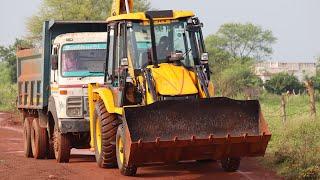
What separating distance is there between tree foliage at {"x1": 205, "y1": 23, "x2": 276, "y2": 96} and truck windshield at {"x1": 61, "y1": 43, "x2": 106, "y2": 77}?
44.0 m

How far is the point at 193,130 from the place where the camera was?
998cm

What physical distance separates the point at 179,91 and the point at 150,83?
1.55 feet

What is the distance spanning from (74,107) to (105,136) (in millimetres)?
2245

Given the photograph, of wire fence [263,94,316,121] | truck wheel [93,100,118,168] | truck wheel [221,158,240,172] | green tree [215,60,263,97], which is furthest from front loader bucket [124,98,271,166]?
green tree [215,60,263,97]

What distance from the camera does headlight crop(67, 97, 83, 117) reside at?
13.2 m

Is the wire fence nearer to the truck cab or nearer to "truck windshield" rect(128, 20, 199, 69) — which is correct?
the truck cab

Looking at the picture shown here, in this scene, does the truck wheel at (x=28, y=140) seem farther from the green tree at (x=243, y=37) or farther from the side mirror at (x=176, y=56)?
the green tree at (x=243, y=37)

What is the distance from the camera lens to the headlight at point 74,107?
1324cm

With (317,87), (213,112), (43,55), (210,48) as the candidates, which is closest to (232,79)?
(317,87)

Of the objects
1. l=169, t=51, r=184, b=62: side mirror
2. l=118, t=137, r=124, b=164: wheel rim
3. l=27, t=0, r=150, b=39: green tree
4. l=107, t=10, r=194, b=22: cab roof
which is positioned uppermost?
l=27, t=0, r=150, b=39: green tree

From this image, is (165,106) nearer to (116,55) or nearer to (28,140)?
(116,55)

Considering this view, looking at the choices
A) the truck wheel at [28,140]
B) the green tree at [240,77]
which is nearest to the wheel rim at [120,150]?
the truck wheel at [28,140]

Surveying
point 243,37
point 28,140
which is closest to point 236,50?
point 243,37

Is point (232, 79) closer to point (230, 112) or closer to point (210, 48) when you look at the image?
point (210, 48)
